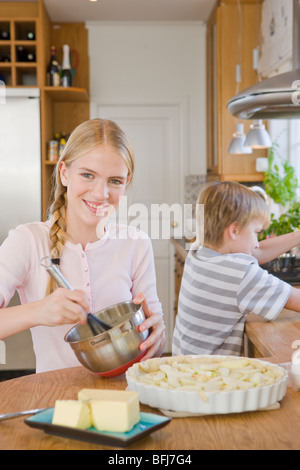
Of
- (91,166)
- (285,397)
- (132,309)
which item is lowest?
(285,397)

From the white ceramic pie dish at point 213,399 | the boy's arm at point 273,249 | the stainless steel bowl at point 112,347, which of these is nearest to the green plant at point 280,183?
the boy's arm at point 273,249

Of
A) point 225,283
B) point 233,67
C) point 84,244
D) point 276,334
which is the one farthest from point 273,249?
point 233,67

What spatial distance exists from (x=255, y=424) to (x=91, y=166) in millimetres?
830

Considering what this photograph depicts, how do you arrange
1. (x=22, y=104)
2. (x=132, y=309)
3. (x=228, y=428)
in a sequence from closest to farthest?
(x=228, y=428) < (x=132, y=309) < (x=22, y=104)

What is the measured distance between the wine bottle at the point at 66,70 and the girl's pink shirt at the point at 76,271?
2978mm

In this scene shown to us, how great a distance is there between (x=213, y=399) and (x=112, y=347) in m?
0.26

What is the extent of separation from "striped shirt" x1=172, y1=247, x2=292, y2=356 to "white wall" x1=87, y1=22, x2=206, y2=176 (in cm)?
325

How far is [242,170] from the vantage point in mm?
4355

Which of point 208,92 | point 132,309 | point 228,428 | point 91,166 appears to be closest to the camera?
point 228,428

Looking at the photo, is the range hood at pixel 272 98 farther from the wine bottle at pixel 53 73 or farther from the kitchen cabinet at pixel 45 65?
the wine bottle at pixel 53 73

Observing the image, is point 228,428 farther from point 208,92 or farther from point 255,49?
point 208,92

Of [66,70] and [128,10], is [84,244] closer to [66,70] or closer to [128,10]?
[66,70]

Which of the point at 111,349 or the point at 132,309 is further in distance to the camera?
the point at 132,309

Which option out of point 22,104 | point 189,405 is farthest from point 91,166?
point 22,104
